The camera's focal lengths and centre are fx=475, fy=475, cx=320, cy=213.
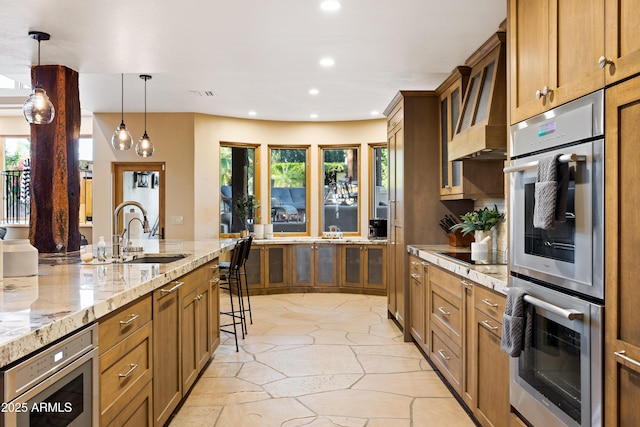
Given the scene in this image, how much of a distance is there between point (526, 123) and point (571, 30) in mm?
446

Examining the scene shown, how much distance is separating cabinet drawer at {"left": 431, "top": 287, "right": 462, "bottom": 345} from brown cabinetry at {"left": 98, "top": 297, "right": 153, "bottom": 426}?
1875mm

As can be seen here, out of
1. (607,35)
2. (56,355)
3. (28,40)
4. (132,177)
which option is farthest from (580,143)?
(132,177)

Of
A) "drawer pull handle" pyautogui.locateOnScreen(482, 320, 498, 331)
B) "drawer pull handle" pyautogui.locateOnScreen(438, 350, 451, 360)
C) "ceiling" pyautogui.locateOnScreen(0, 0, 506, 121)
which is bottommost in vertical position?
"drawer pull handle" pyautogui.locateOnScreen(438, 350, 451, 360)

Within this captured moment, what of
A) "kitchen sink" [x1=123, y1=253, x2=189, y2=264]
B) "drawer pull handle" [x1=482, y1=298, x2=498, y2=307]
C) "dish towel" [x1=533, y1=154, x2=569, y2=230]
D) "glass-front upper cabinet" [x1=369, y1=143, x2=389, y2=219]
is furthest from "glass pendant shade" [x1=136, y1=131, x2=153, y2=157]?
"dish towel" [x1=533, y1=154, x2=569, y2=230]

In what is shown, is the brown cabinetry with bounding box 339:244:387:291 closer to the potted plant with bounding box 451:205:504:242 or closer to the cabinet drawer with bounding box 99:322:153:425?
the potted plant with bounding box 451:205:504:242

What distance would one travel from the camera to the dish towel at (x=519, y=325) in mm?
2008

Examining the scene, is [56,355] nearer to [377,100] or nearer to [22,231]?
[377,100]

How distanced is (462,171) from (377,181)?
377cm

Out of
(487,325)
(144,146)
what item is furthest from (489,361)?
(144,146)

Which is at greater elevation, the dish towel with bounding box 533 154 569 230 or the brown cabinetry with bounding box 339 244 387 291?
the dish towel with bounding box 533 154 569 230

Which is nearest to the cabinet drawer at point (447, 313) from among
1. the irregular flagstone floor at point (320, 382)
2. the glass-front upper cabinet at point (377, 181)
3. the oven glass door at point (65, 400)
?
the irregular flagstone floor at point (320, 382)

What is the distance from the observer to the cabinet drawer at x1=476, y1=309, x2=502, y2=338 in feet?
7.80

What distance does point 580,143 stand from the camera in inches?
65.7

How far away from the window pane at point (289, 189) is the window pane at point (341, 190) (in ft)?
1.14
